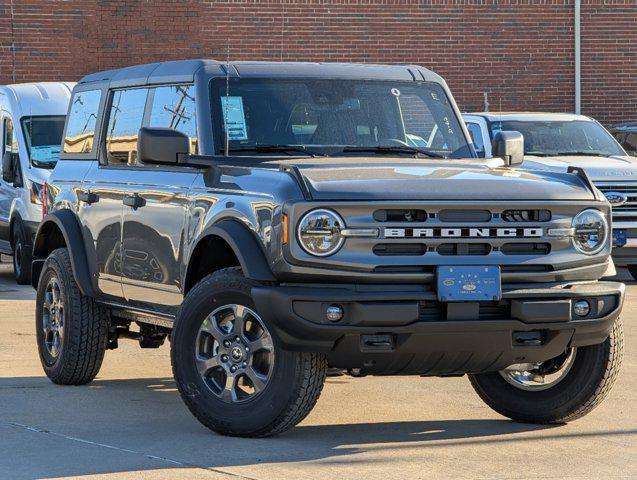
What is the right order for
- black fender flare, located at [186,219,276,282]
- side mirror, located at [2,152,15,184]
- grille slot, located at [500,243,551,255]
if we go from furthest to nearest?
side mirror, located at [2,152,15,184] → grille slot, located at [500,243,551,255] → black fender flare, located at [186,219,276,282]

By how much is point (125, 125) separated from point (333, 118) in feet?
4.68

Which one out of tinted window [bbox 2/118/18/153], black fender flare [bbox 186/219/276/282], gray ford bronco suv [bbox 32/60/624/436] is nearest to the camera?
gray ford bronco suv [bbox 32/60/624/436]

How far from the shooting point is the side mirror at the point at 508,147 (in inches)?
326

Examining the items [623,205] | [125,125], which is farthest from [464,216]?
[623,205]

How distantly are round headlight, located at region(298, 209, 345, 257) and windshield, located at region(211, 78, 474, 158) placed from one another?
1.33m

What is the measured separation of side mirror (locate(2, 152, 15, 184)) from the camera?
57.3 feet

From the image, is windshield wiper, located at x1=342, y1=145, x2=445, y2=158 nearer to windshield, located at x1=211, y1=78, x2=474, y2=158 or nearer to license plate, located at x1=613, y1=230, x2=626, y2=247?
windshield, located at x1=211, y1=78, x2=474, y2=158

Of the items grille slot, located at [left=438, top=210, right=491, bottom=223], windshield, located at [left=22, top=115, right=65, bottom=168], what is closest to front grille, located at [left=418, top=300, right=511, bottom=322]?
grille slot, located at [left=438, top=210, right=491, bottom=223]

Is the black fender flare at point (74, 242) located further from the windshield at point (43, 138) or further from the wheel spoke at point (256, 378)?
the windshield at point (43, 138)

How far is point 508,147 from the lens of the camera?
830cm

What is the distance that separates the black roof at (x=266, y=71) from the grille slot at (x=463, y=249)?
1936 millimetres

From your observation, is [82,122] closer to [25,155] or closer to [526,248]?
[526,248]

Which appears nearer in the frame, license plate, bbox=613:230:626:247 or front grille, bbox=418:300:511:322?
front grille, bbox=418:300:511:322

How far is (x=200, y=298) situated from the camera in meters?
7.10
